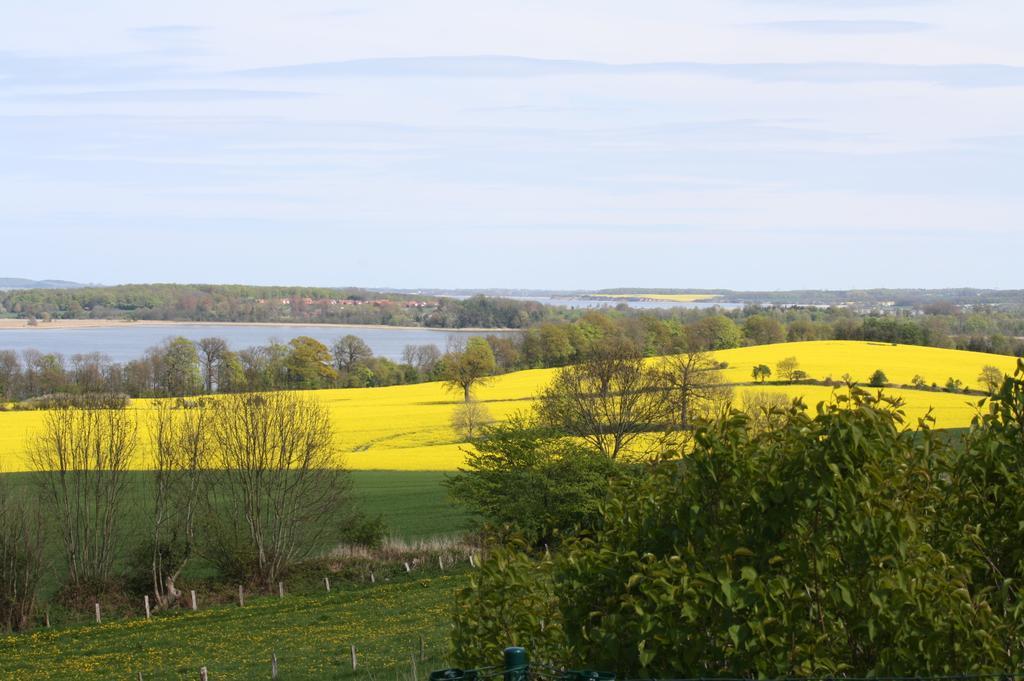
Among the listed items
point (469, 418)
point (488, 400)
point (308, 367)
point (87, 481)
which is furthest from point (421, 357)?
point (87, 481)

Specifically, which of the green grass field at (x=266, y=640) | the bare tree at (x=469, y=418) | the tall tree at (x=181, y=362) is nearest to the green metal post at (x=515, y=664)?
the green grass field at (x=266, y=640)

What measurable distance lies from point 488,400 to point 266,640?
5143 cm

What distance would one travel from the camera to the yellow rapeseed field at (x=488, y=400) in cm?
5816

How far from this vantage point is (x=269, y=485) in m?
40.0

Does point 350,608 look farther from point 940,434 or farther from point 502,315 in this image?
point 502,315

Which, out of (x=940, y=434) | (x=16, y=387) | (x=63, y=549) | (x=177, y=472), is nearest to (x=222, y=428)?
(x=177, y=472)

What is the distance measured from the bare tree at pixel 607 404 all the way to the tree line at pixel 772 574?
37.7 m

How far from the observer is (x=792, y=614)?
569cm

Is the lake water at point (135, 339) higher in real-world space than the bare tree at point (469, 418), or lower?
higher

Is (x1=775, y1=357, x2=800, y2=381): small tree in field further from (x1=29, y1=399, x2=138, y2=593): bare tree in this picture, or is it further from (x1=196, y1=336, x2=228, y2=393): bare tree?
(x1=196, y1=336, x2=228, y2=393): bare tree

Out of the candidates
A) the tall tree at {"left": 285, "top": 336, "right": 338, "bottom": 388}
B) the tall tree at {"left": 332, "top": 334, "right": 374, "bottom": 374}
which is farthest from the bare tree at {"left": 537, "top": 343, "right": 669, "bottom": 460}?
the tall tree at {"left": 332, "top": 334, "right": 374, "bottom": 374}

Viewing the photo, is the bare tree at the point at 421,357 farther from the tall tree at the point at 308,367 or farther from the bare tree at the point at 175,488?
the bare tree at the point at 175,488

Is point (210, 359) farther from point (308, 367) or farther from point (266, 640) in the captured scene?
point (266, 640)

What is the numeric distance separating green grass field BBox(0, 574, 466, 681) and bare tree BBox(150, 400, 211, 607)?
10.6 feet
